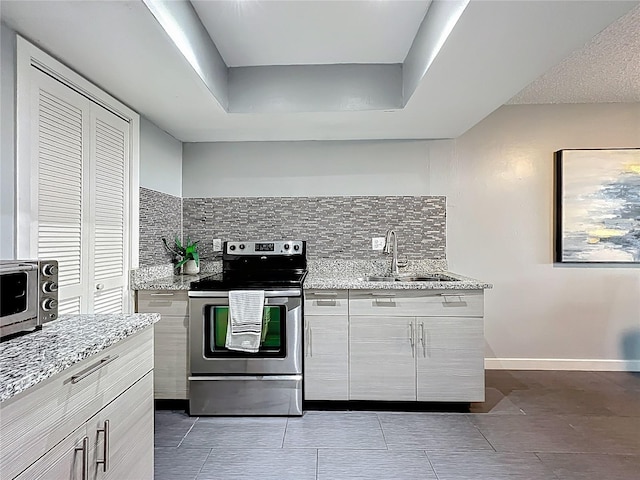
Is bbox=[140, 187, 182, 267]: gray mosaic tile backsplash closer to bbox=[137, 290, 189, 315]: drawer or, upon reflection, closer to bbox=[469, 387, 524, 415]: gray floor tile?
bbox=[137, 290, 189, 315]: drawer

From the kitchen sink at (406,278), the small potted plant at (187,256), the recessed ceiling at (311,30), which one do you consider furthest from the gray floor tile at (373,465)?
the recessed ceiling at (311,30)

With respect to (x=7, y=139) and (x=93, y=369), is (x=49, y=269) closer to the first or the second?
(x=93, y=369)

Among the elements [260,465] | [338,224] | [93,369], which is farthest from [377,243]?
[93,369]

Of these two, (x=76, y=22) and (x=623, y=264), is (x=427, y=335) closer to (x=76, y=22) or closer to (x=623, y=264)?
(x=623, y=264)

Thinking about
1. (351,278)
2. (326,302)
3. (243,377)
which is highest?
(351,278)

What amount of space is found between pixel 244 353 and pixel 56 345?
5.18 feet

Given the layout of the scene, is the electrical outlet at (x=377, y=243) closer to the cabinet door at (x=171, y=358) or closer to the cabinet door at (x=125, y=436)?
the cabinet door at (x=171, y=358)

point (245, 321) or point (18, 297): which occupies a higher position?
point (18, 297)

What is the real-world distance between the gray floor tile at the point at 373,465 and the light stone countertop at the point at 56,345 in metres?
1.20

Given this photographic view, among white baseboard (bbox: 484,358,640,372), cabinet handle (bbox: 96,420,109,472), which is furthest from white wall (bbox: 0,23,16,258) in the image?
white baseboard (bbox: 484,358,640,372)

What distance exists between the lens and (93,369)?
1249 mm

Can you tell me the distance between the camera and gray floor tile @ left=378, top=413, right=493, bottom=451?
2334 mm

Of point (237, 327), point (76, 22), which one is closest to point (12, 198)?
point (76, 22)

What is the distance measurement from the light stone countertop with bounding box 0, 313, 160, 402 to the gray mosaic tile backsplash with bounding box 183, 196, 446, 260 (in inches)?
78.1
